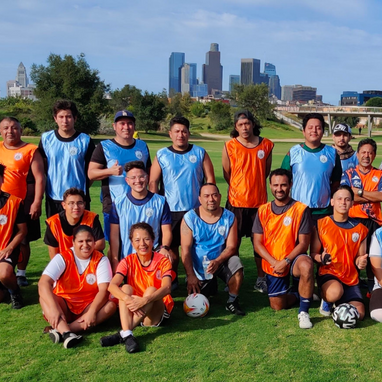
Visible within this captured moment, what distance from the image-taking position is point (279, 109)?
8225 cm

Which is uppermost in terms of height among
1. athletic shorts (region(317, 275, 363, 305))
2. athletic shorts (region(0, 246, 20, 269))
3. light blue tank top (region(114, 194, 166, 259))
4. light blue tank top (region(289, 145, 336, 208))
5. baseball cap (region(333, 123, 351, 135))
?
baseball cap (region(333, 123, 351, 135))

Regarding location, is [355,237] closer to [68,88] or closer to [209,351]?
[209,351]

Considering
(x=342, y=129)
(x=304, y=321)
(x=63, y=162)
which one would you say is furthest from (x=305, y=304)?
(x=63, y=162)

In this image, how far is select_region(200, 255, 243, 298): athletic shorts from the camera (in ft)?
17.7

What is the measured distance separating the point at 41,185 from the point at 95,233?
3.77ft

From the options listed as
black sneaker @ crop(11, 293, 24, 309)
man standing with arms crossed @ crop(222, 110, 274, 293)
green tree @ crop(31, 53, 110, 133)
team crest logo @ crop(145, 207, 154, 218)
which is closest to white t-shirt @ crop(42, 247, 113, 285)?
team crest logo @ crop(145, 207, 154, 218)

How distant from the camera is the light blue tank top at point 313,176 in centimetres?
585

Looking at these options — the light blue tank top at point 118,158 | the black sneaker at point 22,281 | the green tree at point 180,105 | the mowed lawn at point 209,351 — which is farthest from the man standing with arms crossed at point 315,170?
the green tree at point 180,105

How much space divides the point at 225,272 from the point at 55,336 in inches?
79.8

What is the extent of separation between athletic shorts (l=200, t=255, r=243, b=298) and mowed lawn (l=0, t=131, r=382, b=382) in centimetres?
29

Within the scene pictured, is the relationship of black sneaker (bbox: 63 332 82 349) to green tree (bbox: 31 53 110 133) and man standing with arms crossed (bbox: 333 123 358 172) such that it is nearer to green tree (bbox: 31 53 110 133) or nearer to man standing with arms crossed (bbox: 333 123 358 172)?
man standing with arms crossed (bbox: 333 123 358 172)

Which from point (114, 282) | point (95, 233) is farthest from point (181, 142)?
point (114, 282)

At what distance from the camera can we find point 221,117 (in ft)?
208

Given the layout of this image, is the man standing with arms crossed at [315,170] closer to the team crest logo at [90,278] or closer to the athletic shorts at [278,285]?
the athletic shorts at [278,285]
